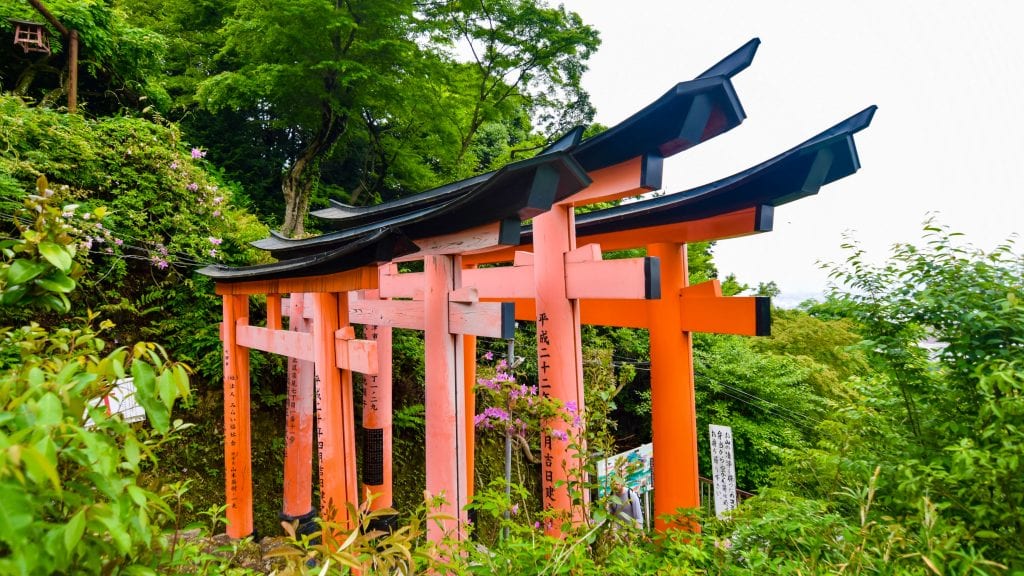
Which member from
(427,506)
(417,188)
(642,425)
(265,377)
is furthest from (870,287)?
(417,188)

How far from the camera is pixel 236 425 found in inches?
181

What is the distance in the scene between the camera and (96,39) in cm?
809

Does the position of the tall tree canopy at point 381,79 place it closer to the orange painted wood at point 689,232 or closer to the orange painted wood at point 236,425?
the orange painted wood at point 236,425

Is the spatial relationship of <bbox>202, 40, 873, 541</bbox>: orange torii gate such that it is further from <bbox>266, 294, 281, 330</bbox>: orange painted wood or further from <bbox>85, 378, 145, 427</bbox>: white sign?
<bbox>85, 378, 145, 427</bbox>: white sign

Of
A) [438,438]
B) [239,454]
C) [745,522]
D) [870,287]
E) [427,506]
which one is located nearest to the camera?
[427,506]

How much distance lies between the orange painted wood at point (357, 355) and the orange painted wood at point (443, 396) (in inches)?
14.1

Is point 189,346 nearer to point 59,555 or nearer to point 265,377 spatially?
point 265,377

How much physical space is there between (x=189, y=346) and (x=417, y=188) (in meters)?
6.78

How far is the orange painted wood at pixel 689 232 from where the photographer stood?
10.7 feet

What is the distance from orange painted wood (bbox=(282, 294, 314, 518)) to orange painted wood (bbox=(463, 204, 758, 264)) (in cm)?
266

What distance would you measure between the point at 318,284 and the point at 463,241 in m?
1.27

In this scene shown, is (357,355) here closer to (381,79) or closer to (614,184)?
(614,184)

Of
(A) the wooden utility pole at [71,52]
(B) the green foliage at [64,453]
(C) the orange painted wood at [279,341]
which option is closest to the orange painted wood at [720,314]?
(C) the orange painted wood at [279,341]

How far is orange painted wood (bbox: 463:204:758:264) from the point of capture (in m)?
3.27
